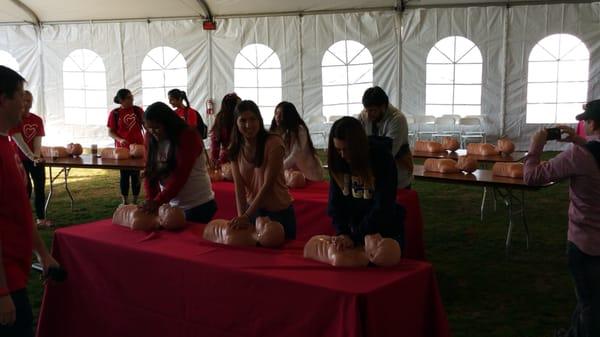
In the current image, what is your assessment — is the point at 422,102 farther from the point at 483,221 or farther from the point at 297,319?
the point at 297,319

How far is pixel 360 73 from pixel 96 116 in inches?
232

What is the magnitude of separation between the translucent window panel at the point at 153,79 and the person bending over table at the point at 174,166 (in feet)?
31.3

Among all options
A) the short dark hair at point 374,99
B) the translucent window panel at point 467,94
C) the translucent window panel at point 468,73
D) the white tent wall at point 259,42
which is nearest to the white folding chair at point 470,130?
the translucent window panel at point 467,94

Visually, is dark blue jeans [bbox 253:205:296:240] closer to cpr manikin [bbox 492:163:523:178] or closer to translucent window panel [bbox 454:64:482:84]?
cpr manikin [bbox 492:163:523:178]

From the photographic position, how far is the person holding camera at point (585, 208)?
8.58 ft

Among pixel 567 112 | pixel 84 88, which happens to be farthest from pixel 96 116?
pixel 567 112

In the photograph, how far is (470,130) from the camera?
11.0 m

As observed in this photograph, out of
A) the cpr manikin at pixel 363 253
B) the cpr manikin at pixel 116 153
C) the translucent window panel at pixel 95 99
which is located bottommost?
the cpr manikin at pixel 363 253

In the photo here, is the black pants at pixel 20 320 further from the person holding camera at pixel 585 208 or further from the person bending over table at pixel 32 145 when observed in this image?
the person bending over table at pixel 32 145

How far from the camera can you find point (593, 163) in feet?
8.55

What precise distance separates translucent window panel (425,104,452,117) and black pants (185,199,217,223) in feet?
28.0

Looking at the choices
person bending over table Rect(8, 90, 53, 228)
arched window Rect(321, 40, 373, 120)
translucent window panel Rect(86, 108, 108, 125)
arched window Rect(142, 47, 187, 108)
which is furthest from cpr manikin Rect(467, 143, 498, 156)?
translucent window panel Rect(86, 108, 108, 125)

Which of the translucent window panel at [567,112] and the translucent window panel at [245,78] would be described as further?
the translucent window panel at [245,78]

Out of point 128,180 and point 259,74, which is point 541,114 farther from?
point 128,180
